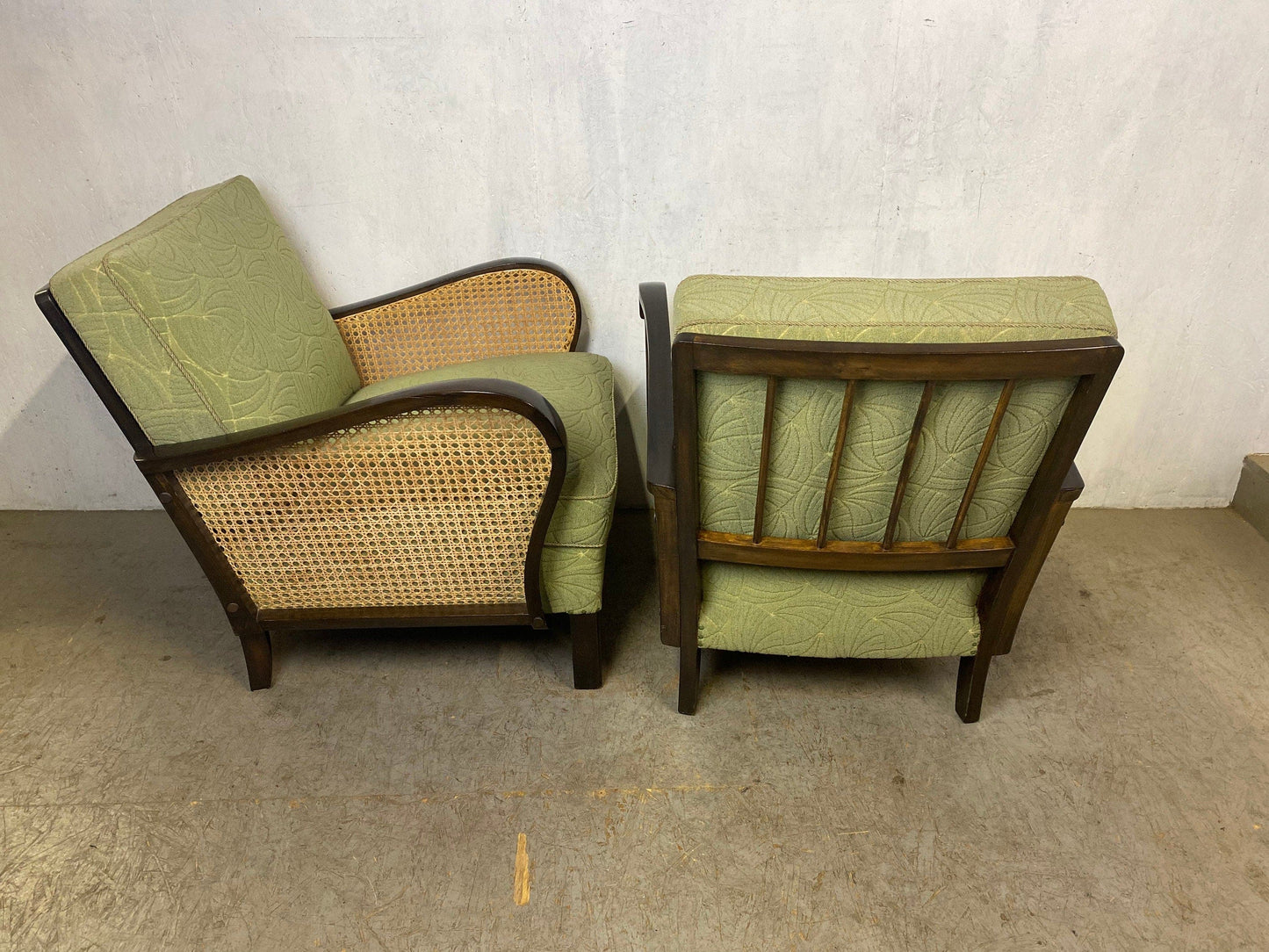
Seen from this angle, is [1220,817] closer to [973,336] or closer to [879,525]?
[879,525]

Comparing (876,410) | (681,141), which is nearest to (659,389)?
(876,410)

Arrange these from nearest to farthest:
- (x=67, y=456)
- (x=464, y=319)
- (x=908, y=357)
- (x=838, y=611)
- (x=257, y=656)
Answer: (x=908, y=357) < (x=838, y=611) < (x=257, y=656) < (x=464, y=319) < (x=67, y=456)

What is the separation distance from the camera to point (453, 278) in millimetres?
1818

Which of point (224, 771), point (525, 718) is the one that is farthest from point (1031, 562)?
point (224, 771)

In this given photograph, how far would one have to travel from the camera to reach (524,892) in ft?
4.00

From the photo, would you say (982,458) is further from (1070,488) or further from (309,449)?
(309,449)

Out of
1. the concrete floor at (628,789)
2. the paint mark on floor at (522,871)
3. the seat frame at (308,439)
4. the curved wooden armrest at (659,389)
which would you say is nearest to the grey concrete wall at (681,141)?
the curved wooden armrest at (659,389)

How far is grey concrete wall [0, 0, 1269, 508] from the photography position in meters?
1.65

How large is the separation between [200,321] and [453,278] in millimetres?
625

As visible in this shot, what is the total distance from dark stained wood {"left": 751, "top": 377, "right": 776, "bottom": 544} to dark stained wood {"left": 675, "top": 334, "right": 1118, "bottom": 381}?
50 mm

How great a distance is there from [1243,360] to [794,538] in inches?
57.3

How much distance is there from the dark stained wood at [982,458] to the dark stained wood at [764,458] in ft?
0.95

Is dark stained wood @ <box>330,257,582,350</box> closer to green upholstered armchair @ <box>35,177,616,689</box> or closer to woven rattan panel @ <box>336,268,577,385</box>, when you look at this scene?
woven rattan panel @ <box>336,268,577,385</box>

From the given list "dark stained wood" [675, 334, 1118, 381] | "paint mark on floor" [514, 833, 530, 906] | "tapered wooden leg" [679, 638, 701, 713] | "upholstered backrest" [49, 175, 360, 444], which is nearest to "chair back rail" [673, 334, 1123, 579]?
"dark stained wood" [675, 334, 1118, 381]
